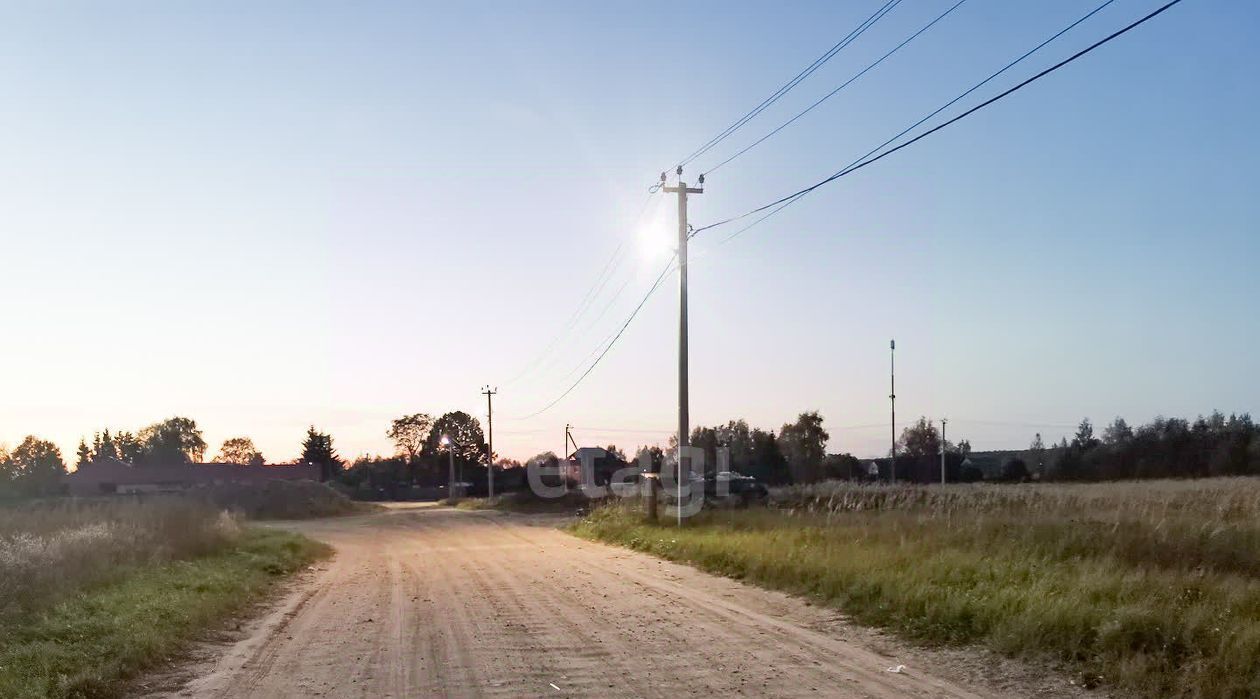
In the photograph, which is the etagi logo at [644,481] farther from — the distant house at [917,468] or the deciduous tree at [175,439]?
the deciduous tree at [175,439]

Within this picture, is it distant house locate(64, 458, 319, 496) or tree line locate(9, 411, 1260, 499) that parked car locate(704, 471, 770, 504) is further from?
distant house locate(64, 458, 319, 496)

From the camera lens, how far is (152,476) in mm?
92938

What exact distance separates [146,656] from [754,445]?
8202cm

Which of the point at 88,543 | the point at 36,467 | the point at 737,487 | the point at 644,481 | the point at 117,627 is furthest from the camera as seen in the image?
the point at 36,467

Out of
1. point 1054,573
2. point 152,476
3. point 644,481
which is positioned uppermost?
point 1054,573

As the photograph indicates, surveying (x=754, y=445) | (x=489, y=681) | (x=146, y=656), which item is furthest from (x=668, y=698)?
(x=754, y=445)

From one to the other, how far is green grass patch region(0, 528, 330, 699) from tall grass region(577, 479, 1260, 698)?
8.48 meters

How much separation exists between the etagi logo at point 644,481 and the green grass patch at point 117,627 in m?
13.1

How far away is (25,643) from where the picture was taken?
10.6 meters

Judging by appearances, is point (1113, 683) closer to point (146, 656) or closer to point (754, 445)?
point (146, 656)

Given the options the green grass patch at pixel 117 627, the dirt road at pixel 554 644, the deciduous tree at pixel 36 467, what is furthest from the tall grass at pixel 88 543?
the deciduous tree at pixel 36 467

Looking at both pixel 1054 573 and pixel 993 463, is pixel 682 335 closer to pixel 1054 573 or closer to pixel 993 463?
pixel 1054 573

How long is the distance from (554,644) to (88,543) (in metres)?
10.5

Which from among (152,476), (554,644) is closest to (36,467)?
(152,476)
